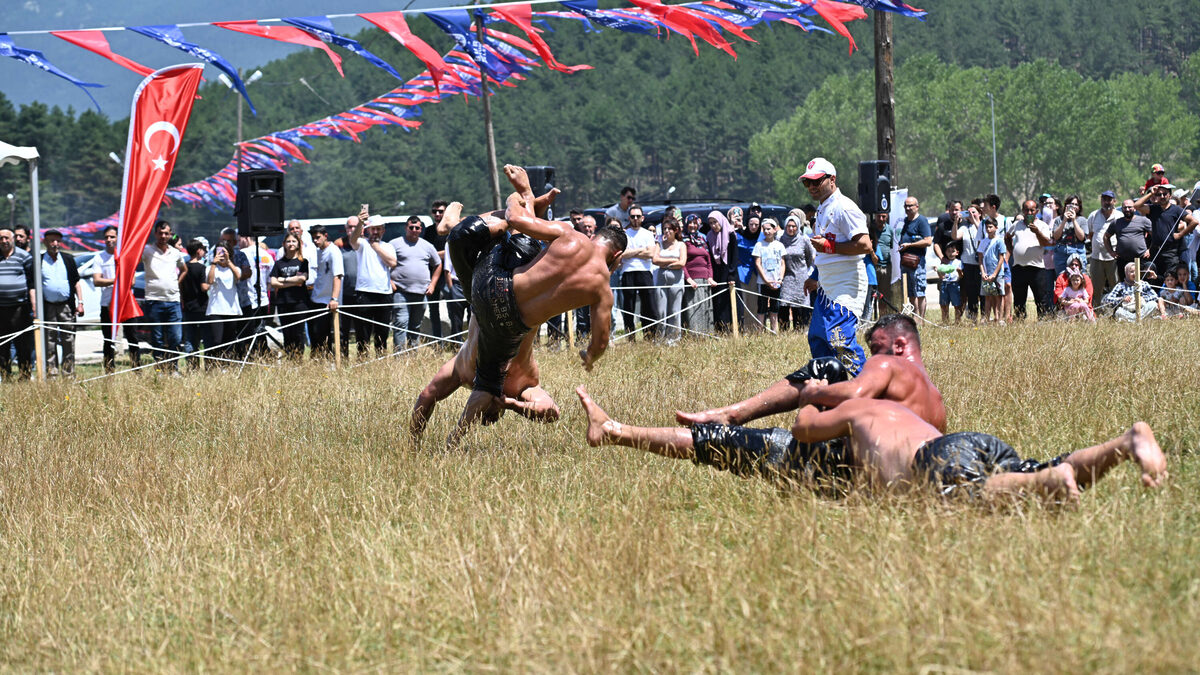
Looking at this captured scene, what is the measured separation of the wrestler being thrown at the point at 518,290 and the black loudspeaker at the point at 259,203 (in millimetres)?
7706

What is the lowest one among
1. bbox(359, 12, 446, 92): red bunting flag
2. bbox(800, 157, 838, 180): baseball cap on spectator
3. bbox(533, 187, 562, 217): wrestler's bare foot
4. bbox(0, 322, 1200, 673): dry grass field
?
bbox(0, 322, 1200, 673): dry grass field

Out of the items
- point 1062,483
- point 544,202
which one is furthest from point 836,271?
point 1062,483

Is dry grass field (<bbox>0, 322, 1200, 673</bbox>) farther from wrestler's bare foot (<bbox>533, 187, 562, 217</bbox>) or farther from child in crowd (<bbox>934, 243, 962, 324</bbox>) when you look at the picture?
child in crowd (<bbox>934, 243, 962, 324</bbox>)

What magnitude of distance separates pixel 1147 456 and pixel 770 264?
36.0ft

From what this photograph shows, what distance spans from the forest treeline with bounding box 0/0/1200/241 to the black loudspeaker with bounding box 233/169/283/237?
6456 cm

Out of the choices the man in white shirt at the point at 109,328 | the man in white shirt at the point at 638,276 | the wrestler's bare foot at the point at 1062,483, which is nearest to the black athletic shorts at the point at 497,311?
the wrestler's bare foot at the point at 1062,483

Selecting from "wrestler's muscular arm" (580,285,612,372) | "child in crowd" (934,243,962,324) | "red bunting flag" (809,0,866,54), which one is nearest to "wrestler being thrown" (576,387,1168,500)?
"wrestler's muscular arm" (580,285,612,372)

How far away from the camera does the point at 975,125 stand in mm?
105750

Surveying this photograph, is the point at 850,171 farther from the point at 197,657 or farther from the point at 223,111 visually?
the point at 197,657

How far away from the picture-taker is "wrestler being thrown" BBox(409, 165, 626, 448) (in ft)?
21.7

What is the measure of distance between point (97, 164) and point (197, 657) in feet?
317

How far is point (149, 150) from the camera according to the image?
13.3 m

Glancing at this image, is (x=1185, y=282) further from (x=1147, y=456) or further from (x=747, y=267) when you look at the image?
(x=1147, y=456)

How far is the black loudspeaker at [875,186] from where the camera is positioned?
14273mm
